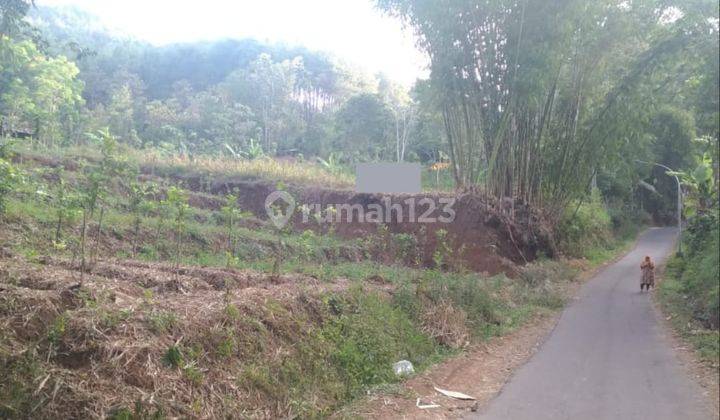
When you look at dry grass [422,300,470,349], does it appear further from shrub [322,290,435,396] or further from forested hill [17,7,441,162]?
forested hill [17,7,441,162]

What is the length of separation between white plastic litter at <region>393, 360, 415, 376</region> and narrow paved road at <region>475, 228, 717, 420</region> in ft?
3.86

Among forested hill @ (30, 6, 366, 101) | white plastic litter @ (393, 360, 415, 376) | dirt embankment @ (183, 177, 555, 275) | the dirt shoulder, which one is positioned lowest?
the dirt shoulder

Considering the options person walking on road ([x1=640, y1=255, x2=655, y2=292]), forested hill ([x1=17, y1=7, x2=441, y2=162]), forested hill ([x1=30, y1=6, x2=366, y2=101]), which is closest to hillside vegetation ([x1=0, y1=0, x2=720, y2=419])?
forested hill ([x1=17, y1=7, x2=441, y2=162])

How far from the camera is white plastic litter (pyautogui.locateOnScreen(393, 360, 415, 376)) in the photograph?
7.18 meters

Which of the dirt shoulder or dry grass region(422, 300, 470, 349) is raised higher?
dry grass region(422, 300, 470, 349)

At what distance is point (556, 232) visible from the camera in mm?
21078

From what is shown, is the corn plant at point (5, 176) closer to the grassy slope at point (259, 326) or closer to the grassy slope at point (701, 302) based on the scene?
the grassy slope at point (259, 326)

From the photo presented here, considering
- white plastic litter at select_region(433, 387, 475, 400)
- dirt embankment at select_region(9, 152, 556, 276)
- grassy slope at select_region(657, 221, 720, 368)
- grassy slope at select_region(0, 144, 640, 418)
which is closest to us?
grassy slope at select_region(657, 221, 720, 368)

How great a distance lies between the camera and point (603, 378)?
6734mm

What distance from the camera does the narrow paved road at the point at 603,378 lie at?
568cm

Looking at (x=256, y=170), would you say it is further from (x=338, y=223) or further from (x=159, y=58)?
(x=159, y=58)

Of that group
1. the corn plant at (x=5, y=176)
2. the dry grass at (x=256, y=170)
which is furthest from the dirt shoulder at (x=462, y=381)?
the dry grass at (x=256, y=170)

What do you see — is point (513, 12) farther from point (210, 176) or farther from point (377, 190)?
point (210, 176)

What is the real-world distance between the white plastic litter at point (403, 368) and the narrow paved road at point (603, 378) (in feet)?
3.86
